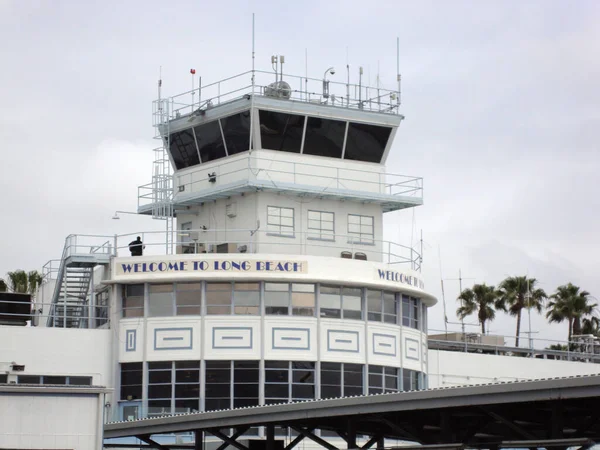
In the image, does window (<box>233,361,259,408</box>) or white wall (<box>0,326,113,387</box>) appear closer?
white wall (<box>0,326,113,387</box>)

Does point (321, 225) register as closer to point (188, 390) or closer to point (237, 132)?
point (237, 132)

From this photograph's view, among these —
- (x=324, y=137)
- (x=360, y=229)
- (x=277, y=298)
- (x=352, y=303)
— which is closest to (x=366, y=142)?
(x=324, y=137)

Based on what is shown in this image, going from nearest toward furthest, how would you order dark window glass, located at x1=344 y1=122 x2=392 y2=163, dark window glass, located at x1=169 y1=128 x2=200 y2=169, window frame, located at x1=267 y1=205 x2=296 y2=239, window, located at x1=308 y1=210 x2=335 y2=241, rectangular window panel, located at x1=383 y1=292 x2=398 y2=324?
1. rectangular window panel, located at x1=383 y1=292 x2=398 y2=324
2. window frame, located at x1=267 y1=205 x2=296 y2=239
3. window, located at x1=308 y1=210 x2=335 y2=241
4. dark window glass, located at x1=344 y1=122 x2=392 y2=163
5. dark window glass, located at x1=169 y1=128 x2=200 y2=169

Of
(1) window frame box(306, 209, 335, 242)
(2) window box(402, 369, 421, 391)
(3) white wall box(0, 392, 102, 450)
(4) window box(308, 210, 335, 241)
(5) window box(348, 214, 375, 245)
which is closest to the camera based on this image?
(3) white wall box(0, 392, 102, 450)

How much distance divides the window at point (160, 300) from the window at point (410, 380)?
963 cm

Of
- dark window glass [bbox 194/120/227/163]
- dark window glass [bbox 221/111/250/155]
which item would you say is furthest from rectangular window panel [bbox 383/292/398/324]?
dark window glass [bbox 194/120/227/163]

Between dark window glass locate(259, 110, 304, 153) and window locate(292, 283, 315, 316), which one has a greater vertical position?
dark window glass locate(259, 110, 304, 153)

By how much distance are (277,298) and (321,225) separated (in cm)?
482

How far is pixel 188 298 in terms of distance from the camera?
1912 inches

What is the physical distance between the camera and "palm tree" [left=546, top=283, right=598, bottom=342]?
88.1m

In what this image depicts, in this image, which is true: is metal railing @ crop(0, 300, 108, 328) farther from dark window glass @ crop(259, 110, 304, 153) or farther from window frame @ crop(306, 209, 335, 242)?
dark window glass @ crop(259, 110, 304, 153)

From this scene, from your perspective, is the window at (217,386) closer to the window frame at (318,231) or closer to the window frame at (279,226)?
the window frame at (279,226)

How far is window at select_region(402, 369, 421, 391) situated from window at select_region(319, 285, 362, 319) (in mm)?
3188

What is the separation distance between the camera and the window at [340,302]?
4919 cm
